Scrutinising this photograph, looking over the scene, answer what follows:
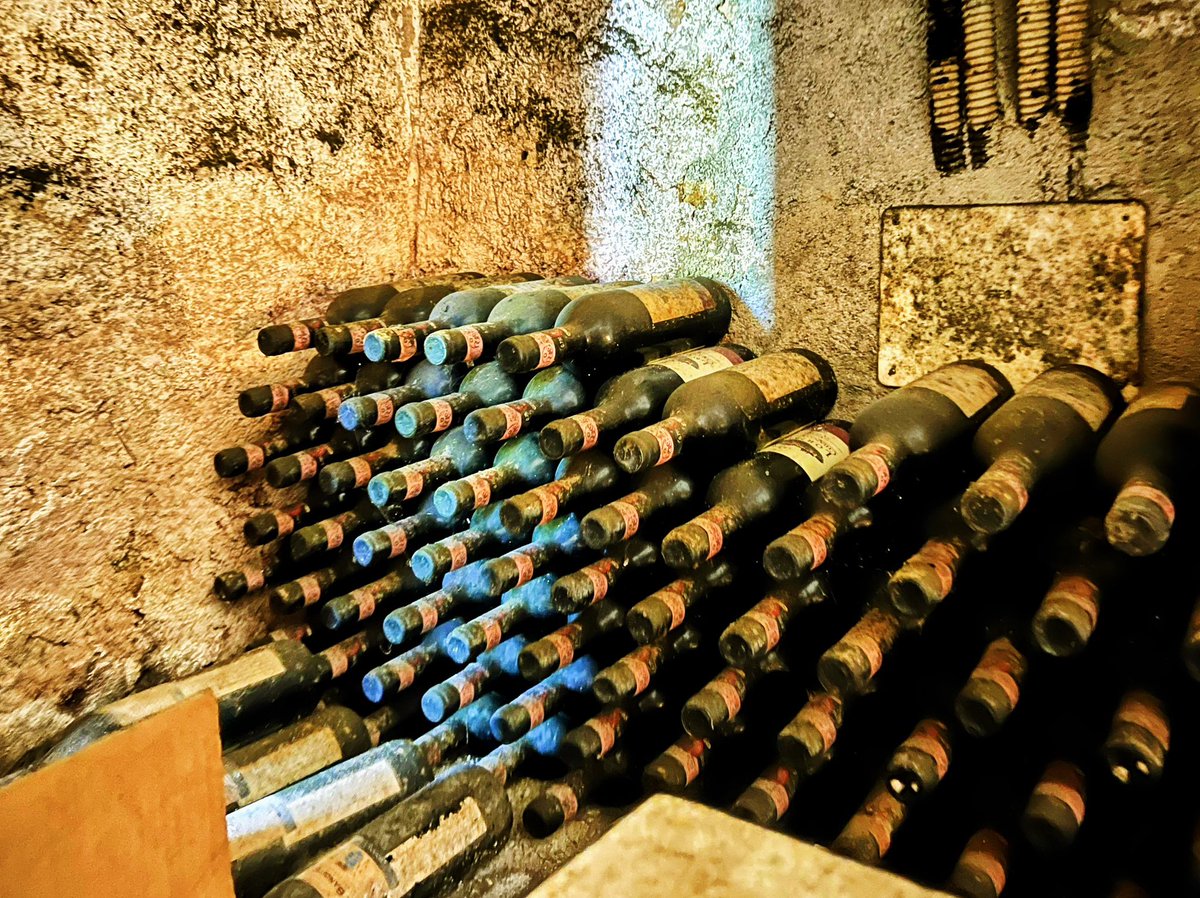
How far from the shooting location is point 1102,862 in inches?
33.4

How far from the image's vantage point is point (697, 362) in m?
1.31

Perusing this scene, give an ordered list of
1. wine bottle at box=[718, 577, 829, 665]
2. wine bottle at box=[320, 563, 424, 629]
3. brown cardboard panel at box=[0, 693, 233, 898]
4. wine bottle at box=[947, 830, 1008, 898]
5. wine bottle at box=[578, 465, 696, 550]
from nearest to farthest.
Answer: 1. brown cardboard panel at box=[0, 693, 233, 898]
2. wine bottle at box=[947, 830, 1008, 898]
3. wine bottle at box=[718, 577, 829, 665]
4. wine bottle at box=[578, 465, 696, 550]
5. wine bottle at box=[320, 563, 424, 629]

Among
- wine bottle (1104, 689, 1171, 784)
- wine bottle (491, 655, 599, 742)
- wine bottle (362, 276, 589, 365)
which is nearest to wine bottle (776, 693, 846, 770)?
wine bottle (1104, 689, 1171, 784)

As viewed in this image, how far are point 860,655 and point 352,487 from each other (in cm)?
88

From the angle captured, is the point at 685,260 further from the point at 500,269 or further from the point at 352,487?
the point at 352,487

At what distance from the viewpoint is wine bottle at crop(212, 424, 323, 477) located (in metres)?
1.43

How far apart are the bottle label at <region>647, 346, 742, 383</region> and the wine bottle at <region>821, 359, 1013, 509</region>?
0.28 m

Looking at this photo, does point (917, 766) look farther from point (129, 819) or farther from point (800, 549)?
point (129, 819)

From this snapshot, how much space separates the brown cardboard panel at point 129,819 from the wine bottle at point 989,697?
2.34 feet

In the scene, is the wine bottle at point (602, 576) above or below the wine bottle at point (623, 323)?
below

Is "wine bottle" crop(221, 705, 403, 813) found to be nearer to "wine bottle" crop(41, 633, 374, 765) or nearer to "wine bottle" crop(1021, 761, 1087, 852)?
"wine bottle" crop(41, 633, 374, 765)

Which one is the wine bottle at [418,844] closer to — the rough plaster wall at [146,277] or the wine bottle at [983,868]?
the wine bottle at [983,868]

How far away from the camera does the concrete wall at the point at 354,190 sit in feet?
4.05

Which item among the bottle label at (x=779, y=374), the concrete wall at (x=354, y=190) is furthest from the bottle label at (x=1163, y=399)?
the bottle label at (x=779, y=374)
